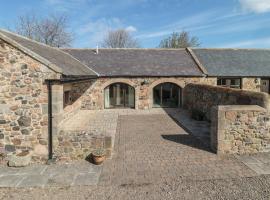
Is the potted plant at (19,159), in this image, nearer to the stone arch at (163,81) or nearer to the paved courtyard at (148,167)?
the paved courtyard at (148,167)

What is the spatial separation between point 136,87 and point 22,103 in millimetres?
11575

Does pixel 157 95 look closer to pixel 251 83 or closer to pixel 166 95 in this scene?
pixel 166 95

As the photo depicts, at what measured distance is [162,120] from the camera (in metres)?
14.7

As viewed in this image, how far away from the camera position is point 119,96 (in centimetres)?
1950

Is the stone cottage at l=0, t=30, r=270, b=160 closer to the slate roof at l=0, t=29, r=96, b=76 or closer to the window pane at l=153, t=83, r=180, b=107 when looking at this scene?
the window pane at l=153, t=83, r=180, b=107

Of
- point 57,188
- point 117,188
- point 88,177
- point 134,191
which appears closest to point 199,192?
point 134,191

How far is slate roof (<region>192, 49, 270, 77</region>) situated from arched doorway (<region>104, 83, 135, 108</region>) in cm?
656

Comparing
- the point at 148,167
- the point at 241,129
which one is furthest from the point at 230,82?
the point at 148,167

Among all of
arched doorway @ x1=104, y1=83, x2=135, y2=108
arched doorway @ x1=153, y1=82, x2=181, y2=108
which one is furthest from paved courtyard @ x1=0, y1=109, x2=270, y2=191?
arched doorway @ x1=153, y1=82, x2=181, y2=108

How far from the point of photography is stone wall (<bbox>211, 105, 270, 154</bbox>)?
27.7 feet

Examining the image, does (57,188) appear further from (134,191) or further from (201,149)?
(201,149)

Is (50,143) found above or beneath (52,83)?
beneath

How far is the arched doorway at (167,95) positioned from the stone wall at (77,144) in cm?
1166

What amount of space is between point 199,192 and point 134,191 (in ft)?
5.44
